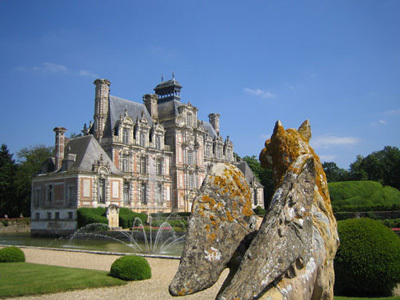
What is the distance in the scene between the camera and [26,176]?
176 ft

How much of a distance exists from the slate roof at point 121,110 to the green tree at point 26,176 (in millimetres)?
17625

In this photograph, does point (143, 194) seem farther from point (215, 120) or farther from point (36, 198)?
point (215, 120)

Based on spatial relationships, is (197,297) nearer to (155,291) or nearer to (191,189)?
(155,291)

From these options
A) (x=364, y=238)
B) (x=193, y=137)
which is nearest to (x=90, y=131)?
(x=193, y=137)

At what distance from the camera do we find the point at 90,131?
1697 inches

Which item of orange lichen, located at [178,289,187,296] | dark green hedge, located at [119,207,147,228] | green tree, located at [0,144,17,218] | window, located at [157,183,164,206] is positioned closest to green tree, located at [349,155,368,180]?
window, located at [157,183,164,206]

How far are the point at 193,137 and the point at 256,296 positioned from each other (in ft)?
154

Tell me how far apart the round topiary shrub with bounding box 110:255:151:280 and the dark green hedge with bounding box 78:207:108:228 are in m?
21.8

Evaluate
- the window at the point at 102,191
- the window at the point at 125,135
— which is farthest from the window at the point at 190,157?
the window at the point at 102,191

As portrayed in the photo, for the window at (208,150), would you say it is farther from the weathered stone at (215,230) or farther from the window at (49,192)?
the weathered stone at (215,230)

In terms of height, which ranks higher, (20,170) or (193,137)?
(193,137)

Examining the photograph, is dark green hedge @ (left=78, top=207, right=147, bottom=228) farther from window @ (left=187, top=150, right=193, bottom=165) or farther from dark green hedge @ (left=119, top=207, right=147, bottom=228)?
window @ (left=187, top=150, right=193, bottom=165)

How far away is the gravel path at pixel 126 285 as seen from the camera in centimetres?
879

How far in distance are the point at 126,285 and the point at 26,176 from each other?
49547mm
